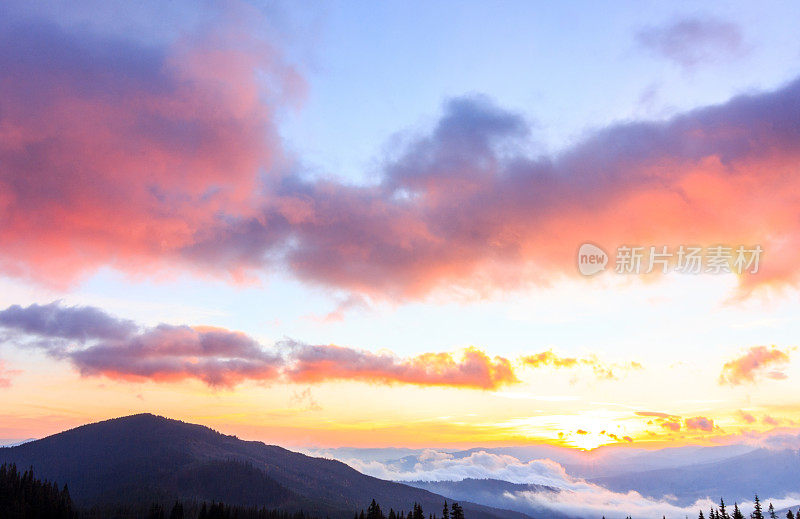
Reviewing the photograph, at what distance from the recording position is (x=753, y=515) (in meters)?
147

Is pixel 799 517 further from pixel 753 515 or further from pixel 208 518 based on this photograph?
pixel 208 518

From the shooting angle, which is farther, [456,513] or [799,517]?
[799,517]

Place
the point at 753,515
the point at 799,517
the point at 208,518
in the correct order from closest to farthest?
the point at 799,517 → the point at 753,515 → the point at 208,518

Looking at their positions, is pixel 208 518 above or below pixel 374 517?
below

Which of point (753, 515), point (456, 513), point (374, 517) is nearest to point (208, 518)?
point (374, 517)

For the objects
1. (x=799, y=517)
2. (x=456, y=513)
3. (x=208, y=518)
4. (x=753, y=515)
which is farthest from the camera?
(x=208, y=518)

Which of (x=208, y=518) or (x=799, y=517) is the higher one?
(x=799, y=517)

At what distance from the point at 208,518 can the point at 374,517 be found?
282ft

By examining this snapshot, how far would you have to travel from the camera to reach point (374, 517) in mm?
140125

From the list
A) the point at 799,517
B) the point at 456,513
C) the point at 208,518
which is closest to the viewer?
the point at 456,513

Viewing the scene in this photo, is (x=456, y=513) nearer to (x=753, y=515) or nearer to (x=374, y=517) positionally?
(x=374, y=517)

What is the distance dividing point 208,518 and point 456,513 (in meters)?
124

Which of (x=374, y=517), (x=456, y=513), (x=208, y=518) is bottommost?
(x=208, y=518)

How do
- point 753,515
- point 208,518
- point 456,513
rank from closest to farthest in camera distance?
point 456,513 < point 753,515 < point 208,518
